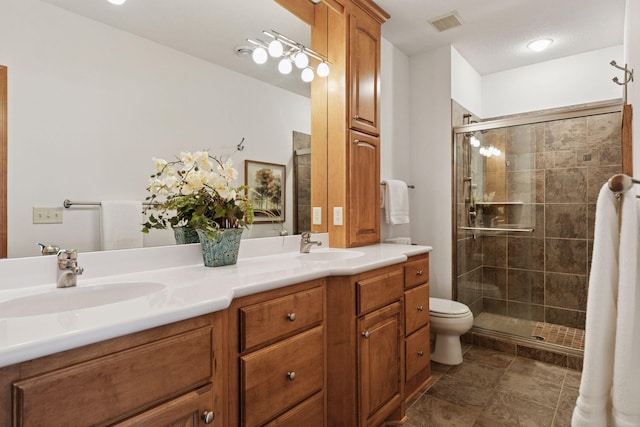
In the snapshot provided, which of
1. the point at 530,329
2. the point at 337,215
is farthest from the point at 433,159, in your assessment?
the point at 530,329

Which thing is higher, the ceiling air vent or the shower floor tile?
the ceiling air vent

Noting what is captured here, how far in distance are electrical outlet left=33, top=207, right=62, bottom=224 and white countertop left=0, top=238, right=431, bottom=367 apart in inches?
5.1

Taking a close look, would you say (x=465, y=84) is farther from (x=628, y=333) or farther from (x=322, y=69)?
(x=628, y=333)

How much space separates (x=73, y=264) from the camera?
117 cm

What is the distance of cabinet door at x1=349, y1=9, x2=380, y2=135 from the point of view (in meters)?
2.24

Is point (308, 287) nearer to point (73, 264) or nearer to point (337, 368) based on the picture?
point (337, 368)

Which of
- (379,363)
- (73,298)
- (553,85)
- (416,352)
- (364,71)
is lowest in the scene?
(416,352)

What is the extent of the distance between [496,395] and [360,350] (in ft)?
3.76

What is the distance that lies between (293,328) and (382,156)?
5.89 ft

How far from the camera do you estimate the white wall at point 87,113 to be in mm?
1122

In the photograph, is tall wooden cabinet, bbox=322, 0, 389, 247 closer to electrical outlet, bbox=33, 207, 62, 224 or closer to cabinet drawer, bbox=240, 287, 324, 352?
cabinet drawer, bbox=240, 287, 324, 352

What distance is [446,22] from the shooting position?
2535 mm

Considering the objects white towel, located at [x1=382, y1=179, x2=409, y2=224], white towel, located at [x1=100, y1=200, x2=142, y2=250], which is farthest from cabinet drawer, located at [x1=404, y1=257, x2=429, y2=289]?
white towel, located at [x1=100, y1=200, x2=142, y2=250]

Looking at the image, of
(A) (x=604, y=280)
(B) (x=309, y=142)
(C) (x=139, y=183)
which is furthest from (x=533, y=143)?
(C) (x=139, y=183)
